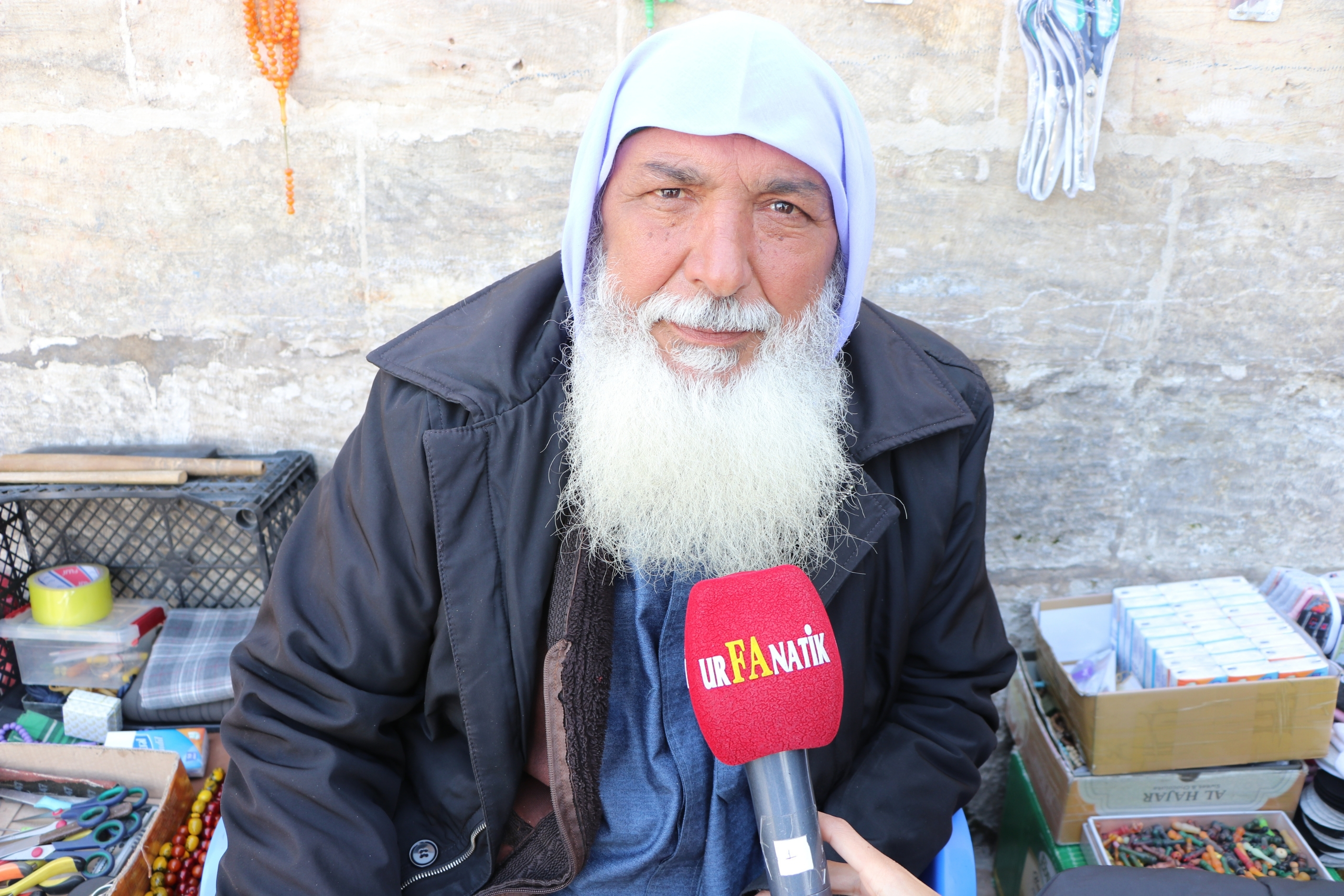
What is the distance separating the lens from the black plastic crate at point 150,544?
8.24ft

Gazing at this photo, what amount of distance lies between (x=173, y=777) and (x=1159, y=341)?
3.04 metres

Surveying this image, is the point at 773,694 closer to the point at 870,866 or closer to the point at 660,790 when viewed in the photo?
the point at 870,866

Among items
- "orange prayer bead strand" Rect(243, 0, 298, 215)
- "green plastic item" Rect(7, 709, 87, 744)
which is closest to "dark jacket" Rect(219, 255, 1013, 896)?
"orange prayer bead strand" Rect(243, 0, 298, 215)

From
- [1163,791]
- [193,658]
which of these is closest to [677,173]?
[193,658]

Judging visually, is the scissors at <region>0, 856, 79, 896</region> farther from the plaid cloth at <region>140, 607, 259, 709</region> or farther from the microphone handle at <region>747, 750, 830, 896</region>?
the microphone handle at <region>747, 750, 830, 896</region>

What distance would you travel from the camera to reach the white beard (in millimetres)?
1616

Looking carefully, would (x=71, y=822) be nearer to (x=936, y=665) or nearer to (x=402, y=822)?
(x=402, y=822)

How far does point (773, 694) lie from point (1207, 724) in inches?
70.5

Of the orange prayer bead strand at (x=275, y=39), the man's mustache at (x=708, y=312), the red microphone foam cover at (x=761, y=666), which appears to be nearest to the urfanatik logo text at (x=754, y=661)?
the red microphone foam cover at (x=761, y=666)

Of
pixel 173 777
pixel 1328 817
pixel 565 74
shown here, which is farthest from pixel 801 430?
pixel 1328 817

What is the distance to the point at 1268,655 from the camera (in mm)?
2244

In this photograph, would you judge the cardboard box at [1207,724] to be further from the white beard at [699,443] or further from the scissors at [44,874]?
the scissors at [44,874]

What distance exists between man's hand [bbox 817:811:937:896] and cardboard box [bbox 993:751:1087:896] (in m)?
1.24

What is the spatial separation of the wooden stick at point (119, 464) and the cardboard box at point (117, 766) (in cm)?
74
